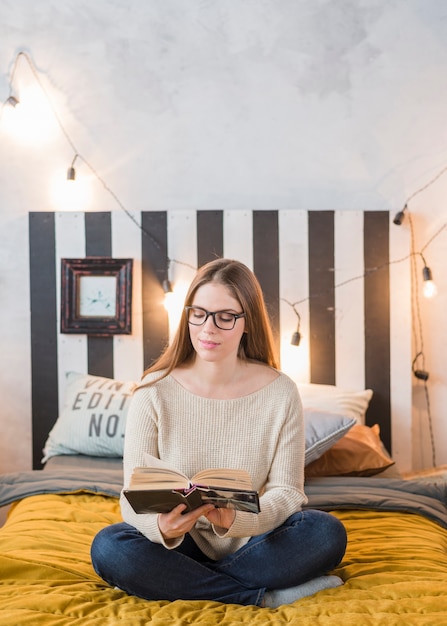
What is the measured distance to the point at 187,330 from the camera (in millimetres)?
1634

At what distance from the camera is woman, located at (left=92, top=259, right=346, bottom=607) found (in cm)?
136

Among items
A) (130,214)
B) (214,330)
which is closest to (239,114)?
(130,214)

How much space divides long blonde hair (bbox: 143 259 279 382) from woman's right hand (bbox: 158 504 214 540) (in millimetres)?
397

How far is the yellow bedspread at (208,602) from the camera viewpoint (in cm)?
121

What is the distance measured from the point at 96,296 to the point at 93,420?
61 centimetres

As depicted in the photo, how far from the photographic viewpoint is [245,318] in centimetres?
161

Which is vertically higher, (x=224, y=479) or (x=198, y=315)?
(x=198, y=315)

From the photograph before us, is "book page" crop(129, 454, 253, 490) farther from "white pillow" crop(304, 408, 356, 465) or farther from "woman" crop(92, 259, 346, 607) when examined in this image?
"white pillow" crop(304, 408, 356, 465)

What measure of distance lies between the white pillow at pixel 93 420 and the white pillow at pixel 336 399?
28.6 inches

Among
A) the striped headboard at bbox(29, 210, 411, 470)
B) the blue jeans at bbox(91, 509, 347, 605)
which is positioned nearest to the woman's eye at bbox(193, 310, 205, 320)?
the blue jeans at bbox(91, 509, 347, 605)

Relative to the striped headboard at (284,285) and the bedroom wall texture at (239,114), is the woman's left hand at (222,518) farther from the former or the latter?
the bedroom wall texture at (239,114)

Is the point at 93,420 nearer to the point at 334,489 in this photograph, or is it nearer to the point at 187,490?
the point at 334,489

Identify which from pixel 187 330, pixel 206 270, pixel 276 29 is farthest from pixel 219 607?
pixel 276 29

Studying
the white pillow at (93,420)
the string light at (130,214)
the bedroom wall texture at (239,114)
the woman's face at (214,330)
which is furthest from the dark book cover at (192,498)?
the bedroom wall texture at (239,114)
